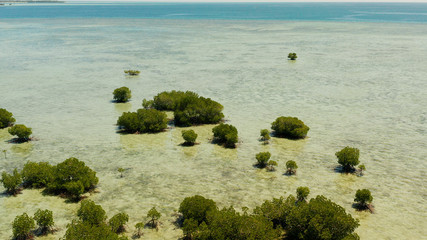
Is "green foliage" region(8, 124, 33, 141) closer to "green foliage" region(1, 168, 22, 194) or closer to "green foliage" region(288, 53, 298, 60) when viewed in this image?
"green foliage" region(1, 168, 22, 194)

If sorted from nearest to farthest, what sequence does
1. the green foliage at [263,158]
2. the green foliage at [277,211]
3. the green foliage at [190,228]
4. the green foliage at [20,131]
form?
the green foliage at [190,228], the green foliage at [277,211], the green foliage at [263,158], the green foliage at [20,131]

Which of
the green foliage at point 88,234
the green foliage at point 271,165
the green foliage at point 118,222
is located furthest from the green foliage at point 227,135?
the green foliage at point 88,234

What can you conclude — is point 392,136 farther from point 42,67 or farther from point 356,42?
point 356,42

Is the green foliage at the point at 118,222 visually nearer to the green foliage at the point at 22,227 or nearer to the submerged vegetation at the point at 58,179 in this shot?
the green foliage at the point at 22,227

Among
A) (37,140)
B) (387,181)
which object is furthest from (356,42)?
(37,140)

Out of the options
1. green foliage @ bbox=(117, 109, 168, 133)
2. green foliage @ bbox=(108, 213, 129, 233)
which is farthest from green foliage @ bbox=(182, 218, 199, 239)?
green foliage @ bbox=(117, 109, 168, 133)
